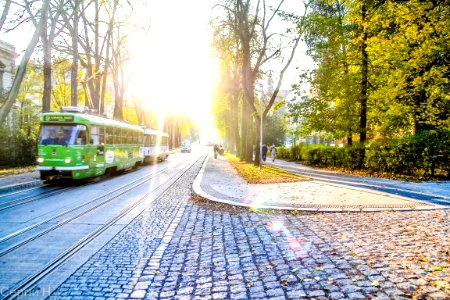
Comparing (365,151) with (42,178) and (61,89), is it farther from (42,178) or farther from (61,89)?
(61,89)

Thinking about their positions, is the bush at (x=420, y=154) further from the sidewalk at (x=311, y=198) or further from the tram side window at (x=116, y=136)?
the tram side window at (x=116, y=136)

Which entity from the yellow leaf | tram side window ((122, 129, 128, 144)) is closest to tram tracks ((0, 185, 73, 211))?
tram side window ((122, 129, 128, 144))

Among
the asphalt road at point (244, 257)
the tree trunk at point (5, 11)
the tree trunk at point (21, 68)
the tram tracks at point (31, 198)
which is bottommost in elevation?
the tram tracks at point (31, 198)

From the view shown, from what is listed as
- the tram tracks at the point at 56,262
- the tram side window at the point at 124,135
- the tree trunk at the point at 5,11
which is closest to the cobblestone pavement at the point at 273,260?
the tram tracks at the point at 56,262

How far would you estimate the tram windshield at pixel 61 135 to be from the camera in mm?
13727

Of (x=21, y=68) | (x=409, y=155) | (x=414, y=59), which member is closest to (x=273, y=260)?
(x=21, y=68)

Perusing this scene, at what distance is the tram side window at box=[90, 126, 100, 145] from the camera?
14.9m

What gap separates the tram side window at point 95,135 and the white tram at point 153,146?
11.8 metres

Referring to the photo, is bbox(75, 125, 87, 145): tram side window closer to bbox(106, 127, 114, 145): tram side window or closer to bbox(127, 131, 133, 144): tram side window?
bbox(106, 127, 114, 145): tram side window

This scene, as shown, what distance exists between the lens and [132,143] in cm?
2266

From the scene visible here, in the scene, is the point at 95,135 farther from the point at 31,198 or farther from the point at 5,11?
the point at 5,11

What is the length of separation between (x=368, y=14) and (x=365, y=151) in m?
6.91

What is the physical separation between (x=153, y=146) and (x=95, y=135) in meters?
15.5

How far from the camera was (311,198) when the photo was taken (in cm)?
1000
